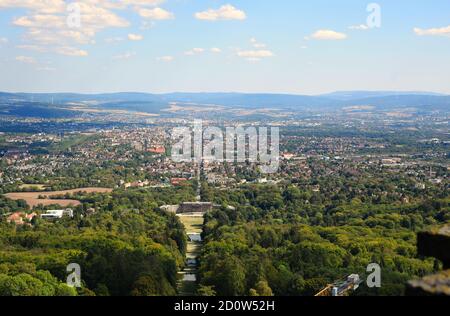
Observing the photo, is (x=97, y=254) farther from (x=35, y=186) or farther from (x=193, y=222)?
(x=35, y=186)

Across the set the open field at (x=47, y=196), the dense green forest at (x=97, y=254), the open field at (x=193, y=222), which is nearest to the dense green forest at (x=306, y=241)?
the open field at (x=193, y=222)

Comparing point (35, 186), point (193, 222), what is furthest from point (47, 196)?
point (193, 222)

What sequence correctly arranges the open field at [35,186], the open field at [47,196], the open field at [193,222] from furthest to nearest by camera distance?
1. the open field at [35,186]
2. the open field at [47,196]
3. the open field at [193,222]

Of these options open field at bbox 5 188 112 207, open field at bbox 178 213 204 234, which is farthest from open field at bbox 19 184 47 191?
open field at bbox 178 213 204 234

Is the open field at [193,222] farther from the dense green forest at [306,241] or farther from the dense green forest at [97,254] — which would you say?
the dense green forest at [97,254]

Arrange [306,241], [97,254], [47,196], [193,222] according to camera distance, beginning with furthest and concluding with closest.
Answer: [47,196], [193,222], [306,241], [97,254]

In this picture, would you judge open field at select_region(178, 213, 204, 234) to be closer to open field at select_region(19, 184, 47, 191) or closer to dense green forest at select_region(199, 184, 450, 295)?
dense green forest at select_region(199, 184, 450, 295)
